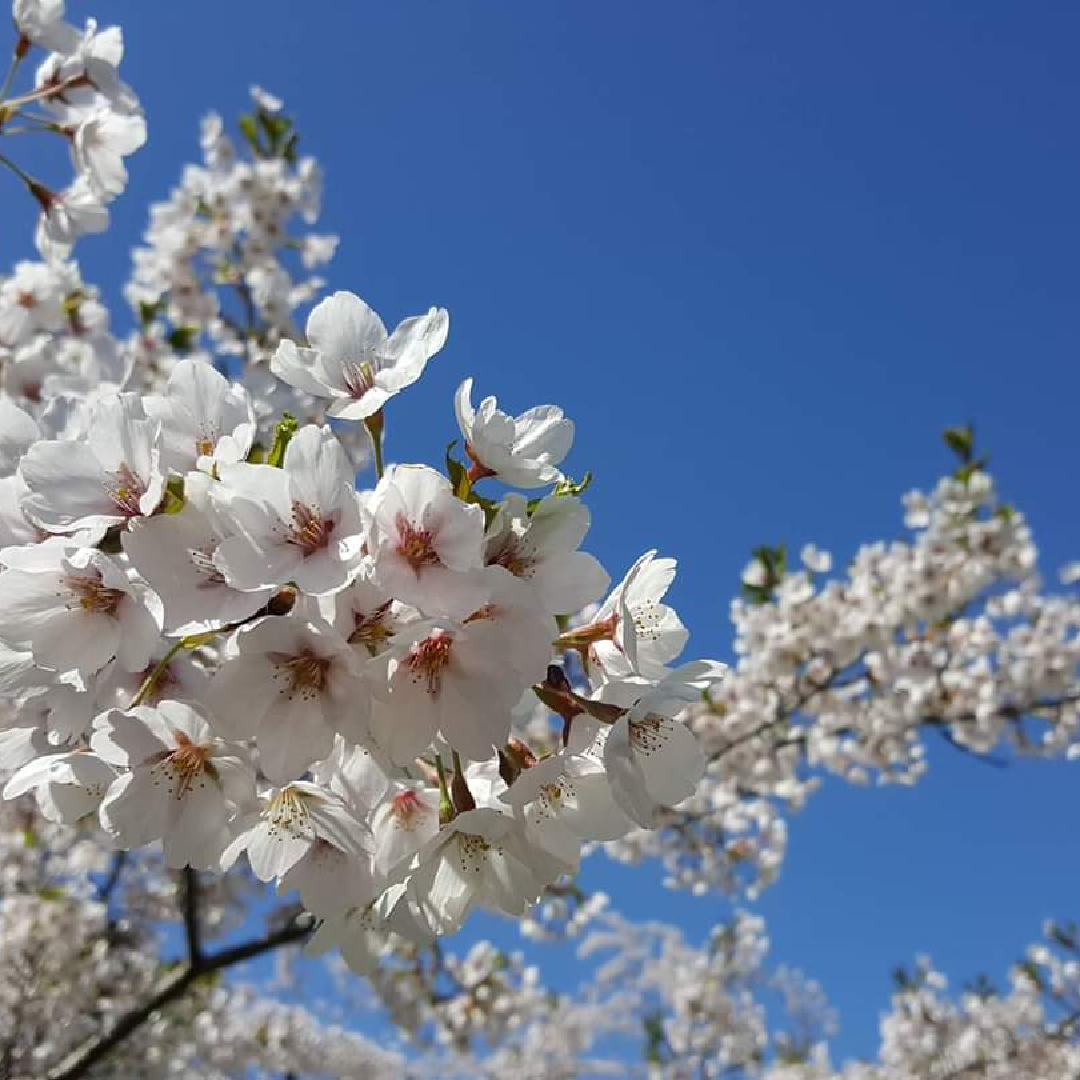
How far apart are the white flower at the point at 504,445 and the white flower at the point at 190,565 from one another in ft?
1.10

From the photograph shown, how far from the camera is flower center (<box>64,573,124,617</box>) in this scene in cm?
116

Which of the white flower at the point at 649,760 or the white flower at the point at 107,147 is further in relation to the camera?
the white flower at the point at 107,147

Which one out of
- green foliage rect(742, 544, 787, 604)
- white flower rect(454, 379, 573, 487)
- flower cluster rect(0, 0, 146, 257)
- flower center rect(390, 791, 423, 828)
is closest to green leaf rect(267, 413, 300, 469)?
white flower rect(454, 379, 573, 487)

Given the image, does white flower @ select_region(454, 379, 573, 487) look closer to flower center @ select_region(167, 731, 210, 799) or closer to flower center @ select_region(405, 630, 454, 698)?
flower center @ select_region(405, 630, 454, 698)

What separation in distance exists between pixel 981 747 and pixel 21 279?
7013 mm

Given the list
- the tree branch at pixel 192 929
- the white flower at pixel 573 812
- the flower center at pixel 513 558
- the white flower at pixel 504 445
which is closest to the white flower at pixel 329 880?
the white flower at pixel 573 812

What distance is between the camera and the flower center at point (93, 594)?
1.16 meters

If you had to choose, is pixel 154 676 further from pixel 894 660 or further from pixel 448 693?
pixel 894 660

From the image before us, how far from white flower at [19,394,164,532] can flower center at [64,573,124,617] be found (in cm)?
6

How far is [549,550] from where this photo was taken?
4.07ft

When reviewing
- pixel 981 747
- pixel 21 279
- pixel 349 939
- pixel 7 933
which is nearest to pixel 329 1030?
pixel 7 933

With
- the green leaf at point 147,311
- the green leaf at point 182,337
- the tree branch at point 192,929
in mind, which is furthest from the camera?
the green leaf at point 147,311

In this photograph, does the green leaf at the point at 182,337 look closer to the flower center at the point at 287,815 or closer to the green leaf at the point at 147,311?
the green leaf at the point at 147,311

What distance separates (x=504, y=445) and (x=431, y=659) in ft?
1.03
